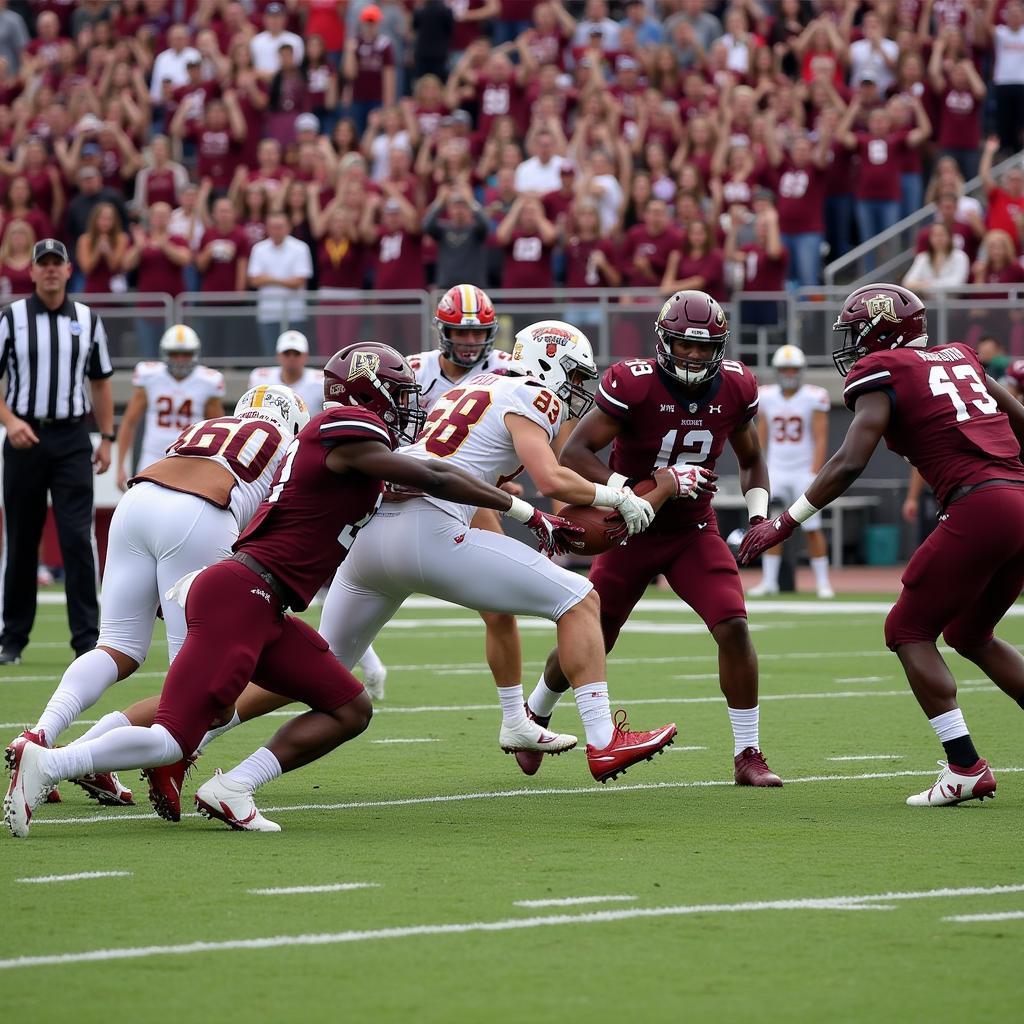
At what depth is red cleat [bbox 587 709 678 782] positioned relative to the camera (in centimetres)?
621

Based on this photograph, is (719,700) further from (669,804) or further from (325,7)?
(325,7)

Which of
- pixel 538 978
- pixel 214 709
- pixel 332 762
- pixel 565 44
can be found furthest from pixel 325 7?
pixel 538 978

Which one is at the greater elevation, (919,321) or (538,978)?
(919,321)

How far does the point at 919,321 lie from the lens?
6.59 meters

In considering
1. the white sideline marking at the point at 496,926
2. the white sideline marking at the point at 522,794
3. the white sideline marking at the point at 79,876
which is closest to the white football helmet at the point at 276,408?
the white sideline marking at the point at 522,794

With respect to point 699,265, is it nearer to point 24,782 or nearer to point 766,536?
point 766,536

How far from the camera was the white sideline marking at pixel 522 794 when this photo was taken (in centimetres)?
615

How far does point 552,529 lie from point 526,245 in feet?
37.2

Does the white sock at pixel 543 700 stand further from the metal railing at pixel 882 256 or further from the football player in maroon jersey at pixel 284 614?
the metal railing at pixel 882 256

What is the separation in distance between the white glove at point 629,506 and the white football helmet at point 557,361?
14.4 inches

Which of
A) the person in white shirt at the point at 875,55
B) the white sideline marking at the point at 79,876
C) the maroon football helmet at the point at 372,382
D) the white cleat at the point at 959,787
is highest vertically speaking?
the person in white shirt at the point at 875,55

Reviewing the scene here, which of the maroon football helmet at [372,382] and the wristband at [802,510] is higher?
the maroon football helmet at [372,382]

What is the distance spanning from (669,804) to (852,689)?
12.2 feet

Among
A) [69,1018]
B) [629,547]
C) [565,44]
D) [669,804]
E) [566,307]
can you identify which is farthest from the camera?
[565,44]
